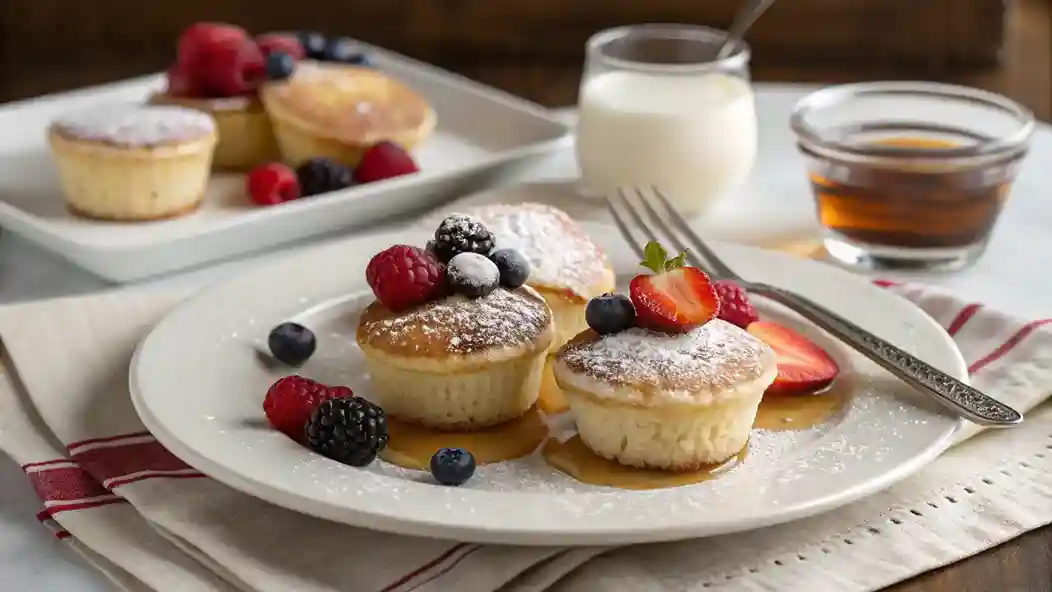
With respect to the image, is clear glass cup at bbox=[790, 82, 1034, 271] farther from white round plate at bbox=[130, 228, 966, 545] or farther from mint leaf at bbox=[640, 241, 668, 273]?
mint leaf at bbox=[640, 241, 668, 273]

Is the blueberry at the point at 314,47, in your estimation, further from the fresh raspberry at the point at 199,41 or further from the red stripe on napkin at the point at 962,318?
the red stripe on napkin at the point at 962,318

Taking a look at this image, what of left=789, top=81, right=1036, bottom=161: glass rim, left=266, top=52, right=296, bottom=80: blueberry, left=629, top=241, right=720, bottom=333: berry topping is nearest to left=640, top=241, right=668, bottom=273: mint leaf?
left=629, top=241, right=720, bottom=333: berry topping

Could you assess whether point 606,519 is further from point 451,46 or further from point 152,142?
point 451,46

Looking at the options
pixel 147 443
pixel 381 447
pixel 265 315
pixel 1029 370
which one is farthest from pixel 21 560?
pixel 1029 370

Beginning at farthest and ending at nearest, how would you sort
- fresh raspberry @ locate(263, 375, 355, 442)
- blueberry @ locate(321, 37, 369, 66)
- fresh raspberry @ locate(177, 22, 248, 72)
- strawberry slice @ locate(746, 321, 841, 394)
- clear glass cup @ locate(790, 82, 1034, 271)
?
1. blueberry @ locate(321, 37, 369, 66)
2. fresh raspberry @ locate(177, 22, 248, 72)
3. clear glass cup @ locate(790, 82, 1034, 271)
4. strawberry slice @ locate(746, 321, 841, 394)
5. fresh raspberry @ locate(263, 375, 355, 442)

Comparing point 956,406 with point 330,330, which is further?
point 330,330

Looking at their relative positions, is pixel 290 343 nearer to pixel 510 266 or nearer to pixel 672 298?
pixel 510 266
